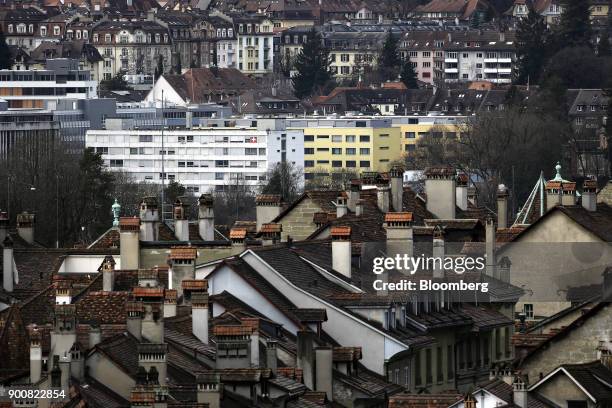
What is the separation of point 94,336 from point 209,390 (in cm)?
317

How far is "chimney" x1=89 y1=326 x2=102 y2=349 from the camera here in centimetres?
4009

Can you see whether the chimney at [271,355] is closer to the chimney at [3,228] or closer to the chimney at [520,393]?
the chimney at [520,393]

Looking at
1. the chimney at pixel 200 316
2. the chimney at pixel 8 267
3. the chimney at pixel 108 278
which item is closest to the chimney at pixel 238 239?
the chimney at pixel 8 267

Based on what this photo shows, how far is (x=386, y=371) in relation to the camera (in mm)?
48031

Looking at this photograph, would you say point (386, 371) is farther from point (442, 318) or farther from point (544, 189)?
point (544, 189)

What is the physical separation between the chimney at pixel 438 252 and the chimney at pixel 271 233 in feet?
7.96

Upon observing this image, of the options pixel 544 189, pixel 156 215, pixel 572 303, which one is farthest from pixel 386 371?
pixel 544 189

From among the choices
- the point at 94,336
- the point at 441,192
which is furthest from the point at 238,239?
the point at 94,336

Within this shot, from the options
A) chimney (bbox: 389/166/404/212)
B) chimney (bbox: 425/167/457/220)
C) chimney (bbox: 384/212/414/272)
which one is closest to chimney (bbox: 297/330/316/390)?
chimney (bbox: 384/212/414/272)

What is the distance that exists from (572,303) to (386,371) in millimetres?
5914

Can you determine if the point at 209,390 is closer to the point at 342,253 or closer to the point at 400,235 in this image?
the point at 342,253

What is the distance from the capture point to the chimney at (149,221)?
5538 centimetres

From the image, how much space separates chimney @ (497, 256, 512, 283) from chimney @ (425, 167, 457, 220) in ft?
20.1

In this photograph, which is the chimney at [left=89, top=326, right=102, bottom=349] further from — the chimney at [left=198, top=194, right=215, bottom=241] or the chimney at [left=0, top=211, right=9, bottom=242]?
the chimney at [left=198, top=194, right=215, bottom=241]
